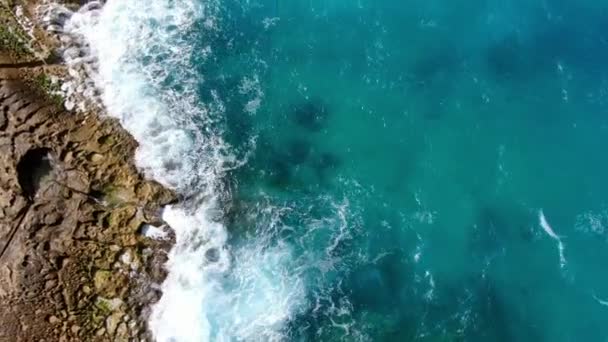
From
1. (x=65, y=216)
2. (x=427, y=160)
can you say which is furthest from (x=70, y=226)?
(x=427, y=160)

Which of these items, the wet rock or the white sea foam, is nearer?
the white sea foam

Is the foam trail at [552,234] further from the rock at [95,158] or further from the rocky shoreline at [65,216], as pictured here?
the rock at [95,158]

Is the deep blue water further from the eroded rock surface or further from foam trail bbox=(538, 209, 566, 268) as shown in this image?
the eroded rock surface

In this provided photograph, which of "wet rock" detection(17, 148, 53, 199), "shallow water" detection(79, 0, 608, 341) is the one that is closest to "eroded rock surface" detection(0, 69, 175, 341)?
"wet rock" detection(17, 148, 53, 199)

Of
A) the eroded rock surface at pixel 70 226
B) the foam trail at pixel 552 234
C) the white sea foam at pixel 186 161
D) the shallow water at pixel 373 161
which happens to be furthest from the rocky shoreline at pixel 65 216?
the foam trail at pixel 552 234

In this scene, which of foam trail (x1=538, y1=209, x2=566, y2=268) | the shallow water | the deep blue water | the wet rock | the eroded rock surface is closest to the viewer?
the eroded rock surface

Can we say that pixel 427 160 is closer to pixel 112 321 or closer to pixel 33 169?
pixel 112 321

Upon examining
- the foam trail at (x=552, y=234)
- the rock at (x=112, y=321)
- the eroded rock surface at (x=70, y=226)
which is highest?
the eroded rock surface at (x=70, y=226)

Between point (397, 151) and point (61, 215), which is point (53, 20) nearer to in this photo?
point (61, 215)
